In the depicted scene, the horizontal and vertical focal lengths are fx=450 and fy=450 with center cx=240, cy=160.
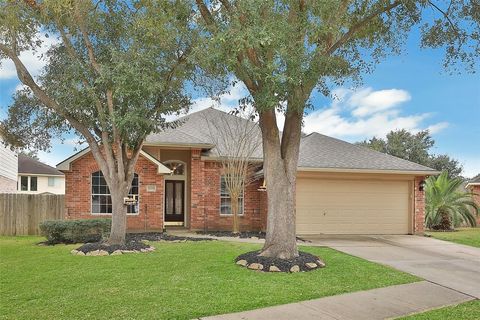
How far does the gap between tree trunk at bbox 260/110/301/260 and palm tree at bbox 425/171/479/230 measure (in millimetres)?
13295

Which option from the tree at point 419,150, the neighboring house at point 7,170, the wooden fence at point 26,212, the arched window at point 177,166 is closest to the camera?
the wooden fence at point 26,212

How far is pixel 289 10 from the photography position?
31.1ft

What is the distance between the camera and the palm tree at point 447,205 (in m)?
20.9

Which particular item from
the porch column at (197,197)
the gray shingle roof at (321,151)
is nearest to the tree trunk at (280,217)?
the gray shingle roof at (321,151)

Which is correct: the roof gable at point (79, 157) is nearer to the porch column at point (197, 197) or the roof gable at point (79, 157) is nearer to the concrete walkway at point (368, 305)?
the porch column at point (197, 197)

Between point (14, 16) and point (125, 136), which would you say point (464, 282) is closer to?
point (125, 136)

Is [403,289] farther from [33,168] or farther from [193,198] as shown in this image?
[33,168]

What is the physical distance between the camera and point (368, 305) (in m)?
7.02

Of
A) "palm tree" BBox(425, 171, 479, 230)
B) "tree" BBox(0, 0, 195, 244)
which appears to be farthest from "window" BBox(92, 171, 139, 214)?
"palm tree" BBox(425, 171, 479, 230)

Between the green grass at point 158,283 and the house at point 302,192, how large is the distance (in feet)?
18.2

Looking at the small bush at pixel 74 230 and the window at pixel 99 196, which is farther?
the window at pixel 99 196

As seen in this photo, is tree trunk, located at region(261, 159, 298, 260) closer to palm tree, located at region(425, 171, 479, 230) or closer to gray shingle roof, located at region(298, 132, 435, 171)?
gray shingle roof, located at region(298, 132, 435, 171)

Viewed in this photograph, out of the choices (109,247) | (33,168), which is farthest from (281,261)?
(33,168)

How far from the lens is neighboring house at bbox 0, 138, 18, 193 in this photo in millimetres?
24777
